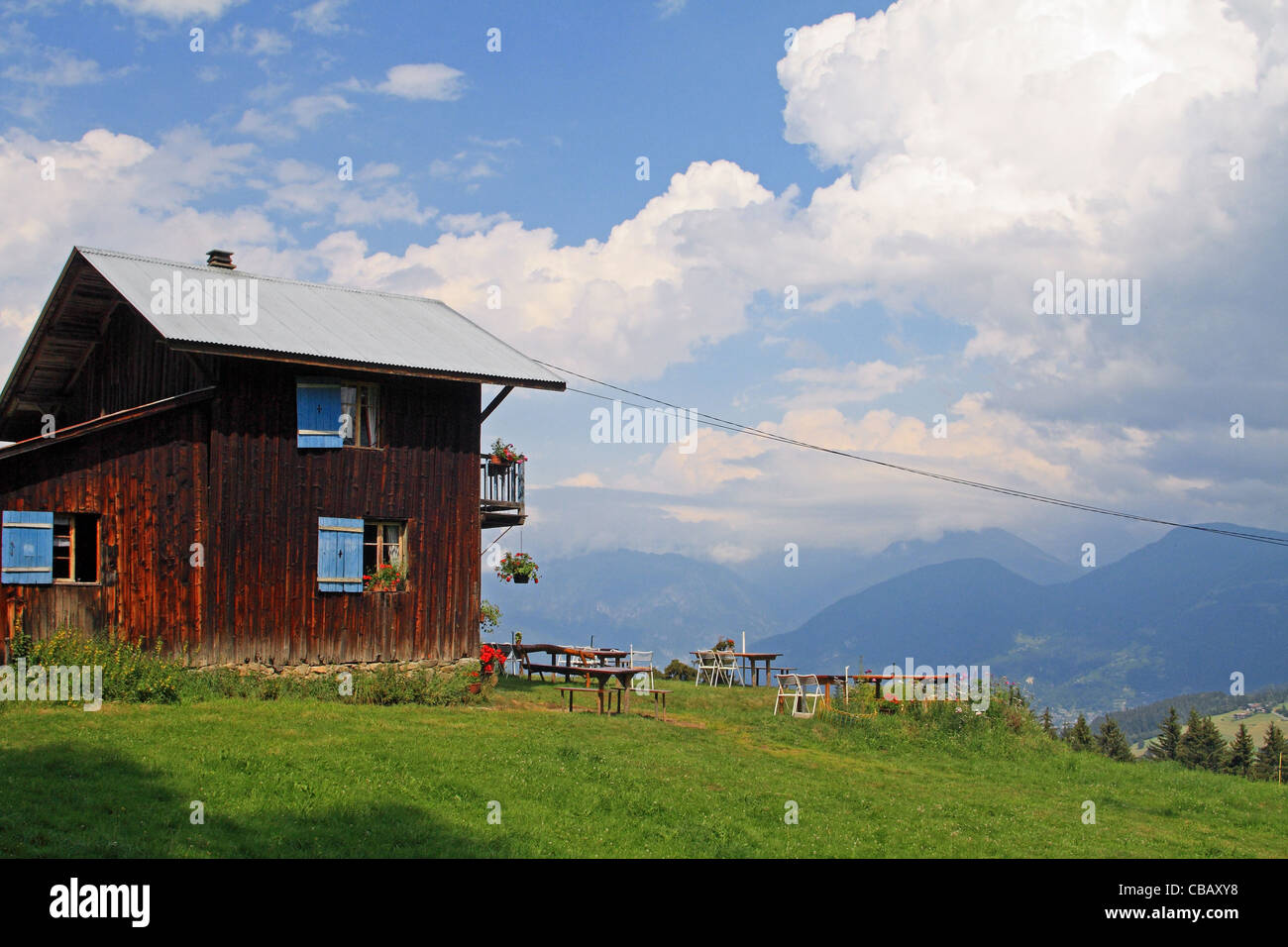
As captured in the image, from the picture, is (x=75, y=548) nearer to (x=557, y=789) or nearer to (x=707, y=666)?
(x=557, y=789)

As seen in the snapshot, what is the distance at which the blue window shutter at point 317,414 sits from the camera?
72.0 feet

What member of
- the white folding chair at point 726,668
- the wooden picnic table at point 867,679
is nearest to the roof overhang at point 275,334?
the wooden picnic table at point 867,679

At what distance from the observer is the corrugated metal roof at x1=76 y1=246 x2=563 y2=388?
69.3ft

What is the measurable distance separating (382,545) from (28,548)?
257 inches

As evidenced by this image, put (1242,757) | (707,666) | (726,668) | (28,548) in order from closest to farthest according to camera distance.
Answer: (28,548), (726,668), (707,666), (1242,757)

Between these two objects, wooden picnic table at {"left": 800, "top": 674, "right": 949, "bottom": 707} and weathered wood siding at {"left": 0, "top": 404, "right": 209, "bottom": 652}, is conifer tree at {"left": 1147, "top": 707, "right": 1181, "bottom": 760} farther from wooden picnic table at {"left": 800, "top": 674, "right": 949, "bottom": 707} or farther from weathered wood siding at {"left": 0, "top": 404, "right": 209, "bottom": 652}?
weathered wood siding at {"left": 0, "top": 404, "right": 209, "bottom": 652}

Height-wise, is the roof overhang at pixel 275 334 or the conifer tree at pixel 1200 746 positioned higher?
the roof overhang at pixel 275 334

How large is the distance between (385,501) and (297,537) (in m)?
1.98

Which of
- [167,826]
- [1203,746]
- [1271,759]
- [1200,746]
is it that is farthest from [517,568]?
[1203,746]

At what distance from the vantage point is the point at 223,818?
11.3 m

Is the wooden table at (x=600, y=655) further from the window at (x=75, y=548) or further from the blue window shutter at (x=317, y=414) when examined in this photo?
the window at (x=75, y=548)

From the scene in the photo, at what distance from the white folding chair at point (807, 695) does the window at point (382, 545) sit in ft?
29.4

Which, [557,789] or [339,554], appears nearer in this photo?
[557,789]

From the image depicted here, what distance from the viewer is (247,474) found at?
70.2 ft
